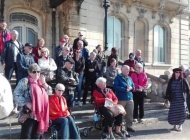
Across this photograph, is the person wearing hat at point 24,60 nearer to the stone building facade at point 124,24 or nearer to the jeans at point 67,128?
the jeans at point 67,128

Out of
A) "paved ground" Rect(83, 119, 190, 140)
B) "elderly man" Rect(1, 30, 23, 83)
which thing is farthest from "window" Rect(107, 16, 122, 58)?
"elderly man" Rect(1, 30, 23, 83)

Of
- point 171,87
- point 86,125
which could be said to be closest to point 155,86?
point 171,87

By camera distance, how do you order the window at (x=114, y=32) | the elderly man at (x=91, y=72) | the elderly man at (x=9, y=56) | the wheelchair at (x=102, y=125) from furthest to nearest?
the window at (x=114, y=32) < the elderly man at (x=91, y=72) < the elderly man at (x=9, y=56) < the wheelchair at (x=102, y=125)

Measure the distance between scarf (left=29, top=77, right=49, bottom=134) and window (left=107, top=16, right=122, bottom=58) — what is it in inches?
449

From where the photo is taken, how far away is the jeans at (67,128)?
18.9ft

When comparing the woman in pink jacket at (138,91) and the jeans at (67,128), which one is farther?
the woman in pink jacket at (138,91)

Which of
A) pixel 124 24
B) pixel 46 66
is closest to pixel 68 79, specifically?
pixel 46 66

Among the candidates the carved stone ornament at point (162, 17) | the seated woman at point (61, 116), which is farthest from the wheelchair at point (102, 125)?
the carved stone ornament at point (162, 17)

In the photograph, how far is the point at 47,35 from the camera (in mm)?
13906

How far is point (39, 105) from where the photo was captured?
198 inches

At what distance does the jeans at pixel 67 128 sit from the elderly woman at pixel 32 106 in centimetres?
65

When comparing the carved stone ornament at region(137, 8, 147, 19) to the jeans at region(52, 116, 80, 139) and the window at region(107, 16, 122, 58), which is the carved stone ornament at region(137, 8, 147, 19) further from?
the jeans at region(52, 116, 80, 139)

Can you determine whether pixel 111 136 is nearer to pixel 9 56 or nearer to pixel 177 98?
pixel 177 98

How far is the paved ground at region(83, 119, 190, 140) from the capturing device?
7.22 meters
